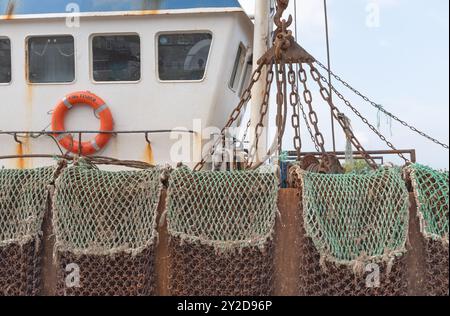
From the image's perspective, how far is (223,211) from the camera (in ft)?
13.5

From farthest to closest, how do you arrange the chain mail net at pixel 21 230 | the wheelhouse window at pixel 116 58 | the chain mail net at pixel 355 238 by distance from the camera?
1. the wheelhouse window at pixel 116 58
2. the chain mail net at pixel 21 230
3. the chain mail net at pixel 355 238

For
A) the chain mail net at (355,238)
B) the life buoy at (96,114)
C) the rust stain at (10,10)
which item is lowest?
the chain mail net at (355,238)

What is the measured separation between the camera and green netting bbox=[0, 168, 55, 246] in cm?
427

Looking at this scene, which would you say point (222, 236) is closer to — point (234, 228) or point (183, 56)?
point (234, 228)

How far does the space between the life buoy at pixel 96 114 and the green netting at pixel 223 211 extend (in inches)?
140

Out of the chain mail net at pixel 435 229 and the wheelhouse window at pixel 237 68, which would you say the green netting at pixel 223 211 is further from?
the wheelhouse window at pixel 237 68

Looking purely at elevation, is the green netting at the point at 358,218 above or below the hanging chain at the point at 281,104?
below

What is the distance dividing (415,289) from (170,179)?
1.85m

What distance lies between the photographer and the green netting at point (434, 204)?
402 centimetres

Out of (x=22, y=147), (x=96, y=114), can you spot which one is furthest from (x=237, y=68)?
(x=22, y=147)

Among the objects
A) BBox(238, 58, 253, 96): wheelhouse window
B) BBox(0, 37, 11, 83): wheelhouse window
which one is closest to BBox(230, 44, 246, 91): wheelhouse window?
BBox(238, 58, 253, 96): wheelhouse window

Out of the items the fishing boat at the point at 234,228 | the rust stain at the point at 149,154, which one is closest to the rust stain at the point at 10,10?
the rust stain at the point at 149,154
